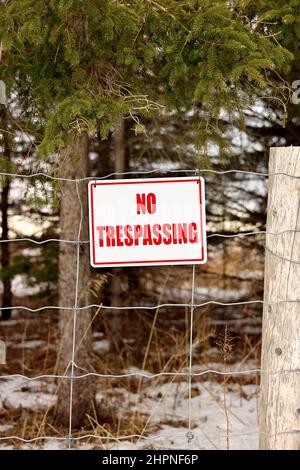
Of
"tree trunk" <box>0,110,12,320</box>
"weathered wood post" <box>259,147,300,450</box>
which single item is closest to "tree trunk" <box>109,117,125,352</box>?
"tree trunk" <box>0,110,12,320</box>

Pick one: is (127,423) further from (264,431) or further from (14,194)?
(14,194)

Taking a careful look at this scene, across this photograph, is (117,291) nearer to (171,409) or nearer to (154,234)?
(171,409)

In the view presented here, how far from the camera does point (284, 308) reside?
3287mm

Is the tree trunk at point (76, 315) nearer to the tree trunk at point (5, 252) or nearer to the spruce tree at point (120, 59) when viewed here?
the spruce tree at point (120, 59)

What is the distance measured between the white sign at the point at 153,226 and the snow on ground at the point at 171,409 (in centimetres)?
268

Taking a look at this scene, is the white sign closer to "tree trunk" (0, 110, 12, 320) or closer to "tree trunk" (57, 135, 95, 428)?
"tree trunk" (57, 135, 95, 428)

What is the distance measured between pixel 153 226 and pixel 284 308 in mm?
726

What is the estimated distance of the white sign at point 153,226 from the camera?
3.36m

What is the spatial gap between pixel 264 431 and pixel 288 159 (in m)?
1.30

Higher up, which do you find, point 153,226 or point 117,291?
point 153,226

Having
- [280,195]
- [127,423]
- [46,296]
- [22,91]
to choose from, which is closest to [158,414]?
[127,423]

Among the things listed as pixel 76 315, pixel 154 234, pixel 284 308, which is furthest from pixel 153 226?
pixel 76 315

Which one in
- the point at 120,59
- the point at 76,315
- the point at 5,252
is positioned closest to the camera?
the point at 120,59
